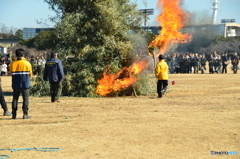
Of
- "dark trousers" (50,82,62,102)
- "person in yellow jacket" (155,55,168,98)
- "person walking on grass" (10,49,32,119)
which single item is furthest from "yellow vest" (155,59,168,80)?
"person walking on grass" (10,49,32,119)

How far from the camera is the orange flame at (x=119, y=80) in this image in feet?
67.6

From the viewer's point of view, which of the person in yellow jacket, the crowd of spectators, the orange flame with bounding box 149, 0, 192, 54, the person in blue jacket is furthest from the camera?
the crowd of spectators

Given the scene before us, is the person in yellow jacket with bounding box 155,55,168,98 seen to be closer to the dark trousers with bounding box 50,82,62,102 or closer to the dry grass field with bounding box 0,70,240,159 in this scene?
the dry grass field with bounding box 0,70,240,159

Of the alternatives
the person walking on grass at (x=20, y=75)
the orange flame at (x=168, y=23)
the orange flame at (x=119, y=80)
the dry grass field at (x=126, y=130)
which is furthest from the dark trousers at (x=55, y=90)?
the orange flame at (x=168, y=23)

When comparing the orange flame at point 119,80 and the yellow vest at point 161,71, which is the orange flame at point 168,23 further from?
the yellow vest at point 161,71

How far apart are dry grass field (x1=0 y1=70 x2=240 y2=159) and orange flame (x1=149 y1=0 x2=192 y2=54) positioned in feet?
20.8

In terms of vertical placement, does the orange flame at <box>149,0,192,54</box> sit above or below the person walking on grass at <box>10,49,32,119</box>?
above

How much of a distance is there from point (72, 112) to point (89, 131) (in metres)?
3.91

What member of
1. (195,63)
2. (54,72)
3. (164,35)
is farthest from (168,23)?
(195,63)

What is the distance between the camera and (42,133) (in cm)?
1088

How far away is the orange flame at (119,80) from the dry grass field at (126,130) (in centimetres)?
347

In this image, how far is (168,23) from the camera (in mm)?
23297

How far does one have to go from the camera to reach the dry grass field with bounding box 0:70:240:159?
8.84 meters

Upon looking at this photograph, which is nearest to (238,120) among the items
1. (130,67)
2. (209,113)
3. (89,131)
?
(209,113)
